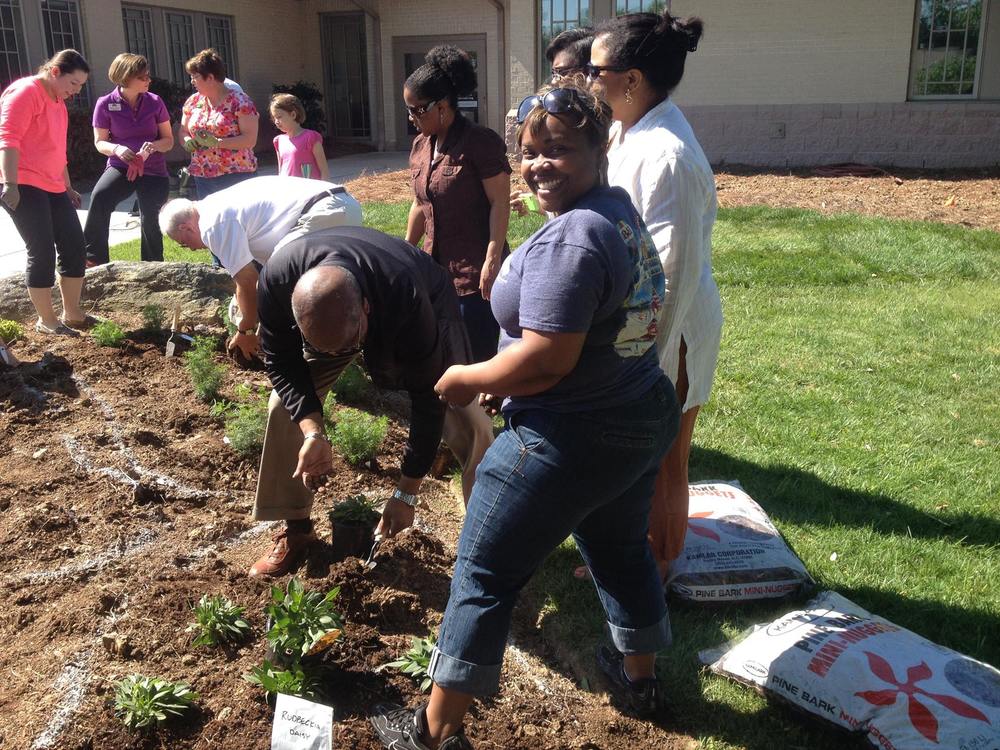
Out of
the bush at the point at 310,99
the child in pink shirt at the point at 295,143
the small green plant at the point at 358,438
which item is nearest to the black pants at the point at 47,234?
the child in pink shirt at the point at 295,143

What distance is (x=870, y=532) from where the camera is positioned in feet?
12.7

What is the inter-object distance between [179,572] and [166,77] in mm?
17289

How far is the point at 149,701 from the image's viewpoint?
2752 millimetres

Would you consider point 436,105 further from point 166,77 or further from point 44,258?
point 166,77

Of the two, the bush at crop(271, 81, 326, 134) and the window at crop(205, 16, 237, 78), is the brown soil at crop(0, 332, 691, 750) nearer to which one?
the bush at crop(271, 81, 326, 134)

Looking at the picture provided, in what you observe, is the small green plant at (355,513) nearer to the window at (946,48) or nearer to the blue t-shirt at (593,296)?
the blue t-shirt at (593,296)

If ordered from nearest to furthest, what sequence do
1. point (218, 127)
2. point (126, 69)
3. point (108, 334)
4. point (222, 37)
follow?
point (108, 334) < point (218, 127) < point (126, 69) < point (222, 37)

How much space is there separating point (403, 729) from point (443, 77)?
2841 millimetres

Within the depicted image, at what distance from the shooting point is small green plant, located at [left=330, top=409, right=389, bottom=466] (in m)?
4.55

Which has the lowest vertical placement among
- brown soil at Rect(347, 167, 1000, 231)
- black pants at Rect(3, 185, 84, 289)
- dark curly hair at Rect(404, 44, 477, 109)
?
brown soil at Rect(347, 167, 1000, 231)

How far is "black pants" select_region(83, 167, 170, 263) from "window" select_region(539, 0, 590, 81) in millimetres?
9737

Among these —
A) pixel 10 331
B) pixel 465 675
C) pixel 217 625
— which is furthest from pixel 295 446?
pixel 10 331

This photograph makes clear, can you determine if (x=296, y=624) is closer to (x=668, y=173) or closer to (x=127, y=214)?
(x=668, y=173)

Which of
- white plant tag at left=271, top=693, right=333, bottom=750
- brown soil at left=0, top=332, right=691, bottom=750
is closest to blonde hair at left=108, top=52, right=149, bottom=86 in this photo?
brown soil at left=0, top=332, right=691, bottom=750
